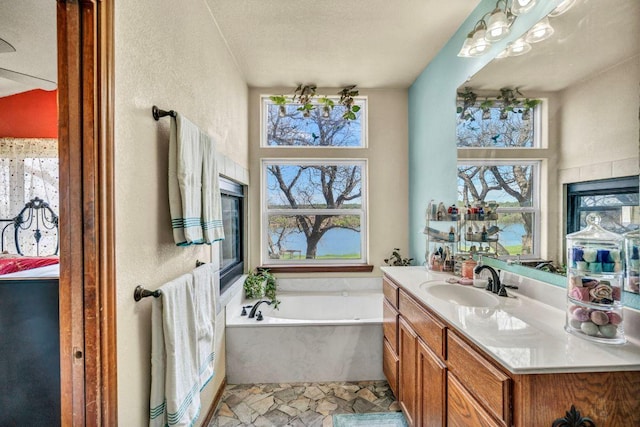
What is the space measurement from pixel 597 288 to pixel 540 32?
1.18 metres

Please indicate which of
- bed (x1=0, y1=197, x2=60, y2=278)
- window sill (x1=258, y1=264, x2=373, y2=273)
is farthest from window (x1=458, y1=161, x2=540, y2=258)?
bed (x1=0, y1=197, x2=60, y2=278)

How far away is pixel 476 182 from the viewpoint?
1.86 m

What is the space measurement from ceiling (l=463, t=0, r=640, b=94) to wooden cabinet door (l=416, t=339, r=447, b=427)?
4.51 feet

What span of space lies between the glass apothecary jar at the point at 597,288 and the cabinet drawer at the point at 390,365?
1.15 meters

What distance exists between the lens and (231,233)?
2.62 meters

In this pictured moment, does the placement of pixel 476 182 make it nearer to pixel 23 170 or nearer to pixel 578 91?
pixel 578 91

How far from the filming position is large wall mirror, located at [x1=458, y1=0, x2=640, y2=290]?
1.03 metres

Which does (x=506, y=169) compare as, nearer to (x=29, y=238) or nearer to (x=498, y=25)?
(x=498, y=25)

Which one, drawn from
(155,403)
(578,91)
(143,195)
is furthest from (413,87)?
(155,403)

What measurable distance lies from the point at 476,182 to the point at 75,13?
2.06 metres

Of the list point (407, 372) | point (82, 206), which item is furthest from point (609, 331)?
point (82, 206)

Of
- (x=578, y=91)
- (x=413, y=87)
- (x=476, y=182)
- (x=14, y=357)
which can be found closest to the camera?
(x=14, y=357)

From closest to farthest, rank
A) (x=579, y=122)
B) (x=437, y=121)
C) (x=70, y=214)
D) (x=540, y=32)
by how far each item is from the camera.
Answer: (x=70, y=214) → (x=579, y=122) → (x=540, y=32) → (x=437, y=121)

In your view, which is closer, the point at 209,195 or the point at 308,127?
the point at 209,195
